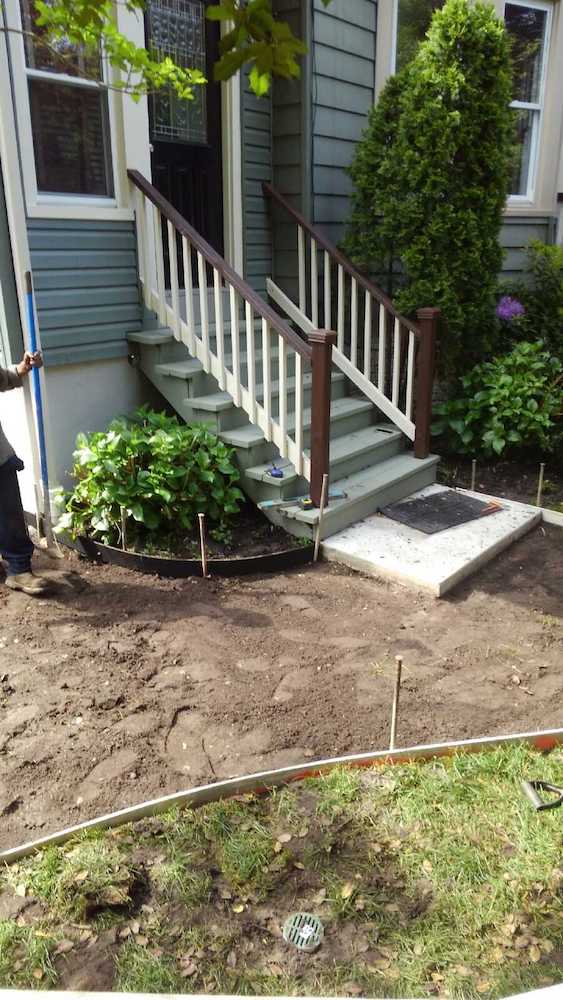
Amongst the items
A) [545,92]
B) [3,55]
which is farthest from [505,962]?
[545,92]

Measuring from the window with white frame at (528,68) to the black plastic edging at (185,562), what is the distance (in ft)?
16.0

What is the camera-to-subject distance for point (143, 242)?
4.81 metres

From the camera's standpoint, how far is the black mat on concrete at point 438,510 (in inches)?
188

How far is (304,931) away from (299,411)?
2818 millimetres

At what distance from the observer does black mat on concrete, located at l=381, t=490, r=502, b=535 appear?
4777 millimetres

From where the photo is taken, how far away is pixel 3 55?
387 cm

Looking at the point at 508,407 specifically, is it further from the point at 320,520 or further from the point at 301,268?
the point at 320,520

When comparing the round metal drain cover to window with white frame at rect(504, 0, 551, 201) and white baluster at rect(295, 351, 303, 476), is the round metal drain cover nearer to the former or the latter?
white baluster at rect(295, 351, 303, 476)

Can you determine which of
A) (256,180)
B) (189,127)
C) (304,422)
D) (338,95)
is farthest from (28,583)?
(338,95)

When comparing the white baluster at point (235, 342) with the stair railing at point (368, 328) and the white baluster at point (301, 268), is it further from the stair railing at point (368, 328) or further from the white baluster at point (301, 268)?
the white baluster at point (301, 268)

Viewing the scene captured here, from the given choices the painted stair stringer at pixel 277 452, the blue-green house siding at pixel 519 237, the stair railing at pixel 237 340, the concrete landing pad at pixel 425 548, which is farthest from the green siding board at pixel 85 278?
the blue-green house siding at pixel 519 237

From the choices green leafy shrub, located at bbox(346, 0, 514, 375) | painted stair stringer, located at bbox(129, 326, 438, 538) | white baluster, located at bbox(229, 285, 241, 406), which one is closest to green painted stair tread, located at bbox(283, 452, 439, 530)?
painted stair stringer, located at bbox(129, 326, 438, 538)

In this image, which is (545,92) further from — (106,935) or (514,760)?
(106,935)

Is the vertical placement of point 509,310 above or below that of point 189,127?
below
